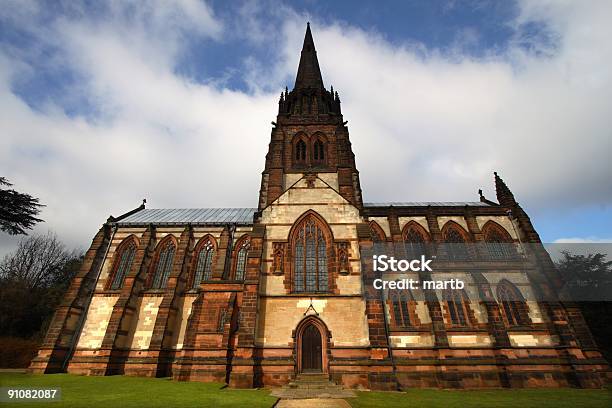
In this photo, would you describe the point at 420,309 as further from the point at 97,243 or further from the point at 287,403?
the point at 97,243

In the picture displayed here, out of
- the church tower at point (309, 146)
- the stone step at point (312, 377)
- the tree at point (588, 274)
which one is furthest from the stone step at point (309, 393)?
the tree at point (588, 274)

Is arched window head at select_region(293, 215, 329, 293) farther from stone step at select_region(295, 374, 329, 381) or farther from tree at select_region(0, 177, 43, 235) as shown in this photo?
tree at select_region(0, 177, 43, 235)

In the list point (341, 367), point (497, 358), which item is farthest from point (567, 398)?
point (341, 367)

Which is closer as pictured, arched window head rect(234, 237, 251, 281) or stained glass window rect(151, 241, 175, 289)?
arched window head rect(234, 237, 251, 281)

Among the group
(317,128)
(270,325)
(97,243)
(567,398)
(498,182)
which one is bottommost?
(567,398)

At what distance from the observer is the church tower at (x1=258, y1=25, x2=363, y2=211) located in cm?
2456

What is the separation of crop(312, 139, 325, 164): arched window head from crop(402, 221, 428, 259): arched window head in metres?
9.53

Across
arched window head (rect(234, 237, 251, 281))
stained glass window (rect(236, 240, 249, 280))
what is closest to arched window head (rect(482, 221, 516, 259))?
arched window head (rect(234, 237, 251, 281))

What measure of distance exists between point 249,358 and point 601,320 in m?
29.5

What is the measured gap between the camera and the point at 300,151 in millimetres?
27016

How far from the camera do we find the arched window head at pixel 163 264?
81.2 ft

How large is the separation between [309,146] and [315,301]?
1508cm

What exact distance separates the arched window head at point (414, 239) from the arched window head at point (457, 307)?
351 centimetres

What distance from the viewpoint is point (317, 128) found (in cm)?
2773
